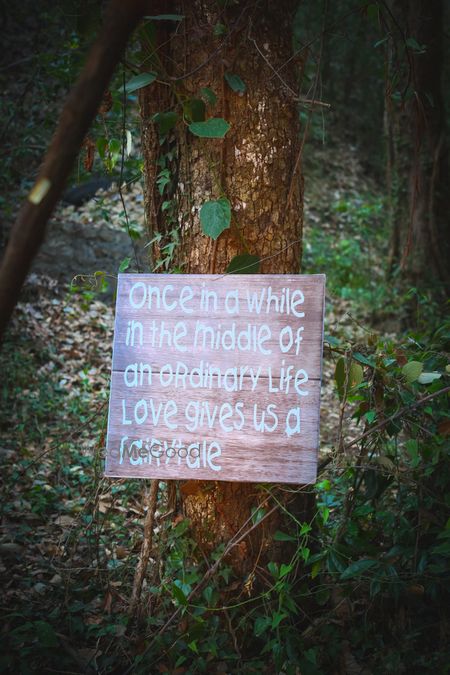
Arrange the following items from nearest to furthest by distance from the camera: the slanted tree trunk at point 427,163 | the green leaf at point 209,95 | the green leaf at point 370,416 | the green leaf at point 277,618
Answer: the green leaf at point 277,618 → the green leaf at point 209,95 → the green leaf at point 370,416 → the slanted tree trunk at point 427,163

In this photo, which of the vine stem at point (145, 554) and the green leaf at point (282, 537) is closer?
the green leaf at point (282, 537)

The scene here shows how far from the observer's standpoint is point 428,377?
2.18 m

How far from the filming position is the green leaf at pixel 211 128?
6.49ft

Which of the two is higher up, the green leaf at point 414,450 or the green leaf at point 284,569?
the green leaf at point 414,450

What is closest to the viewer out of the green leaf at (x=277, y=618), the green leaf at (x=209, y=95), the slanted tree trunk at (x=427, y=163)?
the green leaf at (x=277, y=618)

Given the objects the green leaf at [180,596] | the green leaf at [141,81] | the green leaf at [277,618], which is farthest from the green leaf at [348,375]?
the green leaf at [141,81]

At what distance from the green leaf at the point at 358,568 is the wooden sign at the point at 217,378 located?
36 cm

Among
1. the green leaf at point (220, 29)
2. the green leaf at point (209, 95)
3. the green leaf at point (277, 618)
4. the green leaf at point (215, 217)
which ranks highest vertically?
the green leaf at point (220, 29)

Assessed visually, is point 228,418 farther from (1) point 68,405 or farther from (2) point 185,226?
(1) point 68,405

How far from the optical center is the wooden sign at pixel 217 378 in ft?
6.49

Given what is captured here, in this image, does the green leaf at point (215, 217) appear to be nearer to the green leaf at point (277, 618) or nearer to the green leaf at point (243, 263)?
the green leaf at point (243, 263)

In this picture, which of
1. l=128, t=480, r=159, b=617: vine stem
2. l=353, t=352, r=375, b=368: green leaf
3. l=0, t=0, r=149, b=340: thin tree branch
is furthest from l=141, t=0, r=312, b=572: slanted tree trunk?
l=0, t=0, r=149, b=340: thin tree branch

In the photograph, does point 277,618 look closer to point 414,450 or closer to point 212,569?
point 212,569

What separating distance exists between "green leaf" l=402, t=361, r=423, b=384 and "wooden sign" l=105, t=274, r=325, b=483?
382 mm
